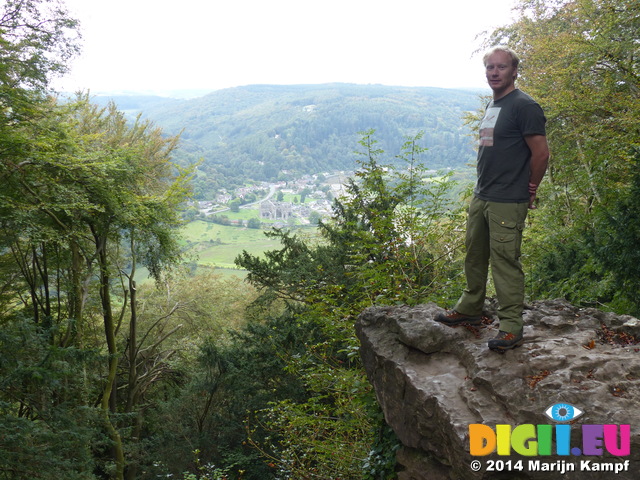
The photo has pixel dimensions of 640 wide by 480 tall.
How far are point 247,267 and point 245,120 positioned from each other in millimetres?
112987

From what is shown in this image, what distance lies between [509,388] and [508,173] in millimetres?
1560

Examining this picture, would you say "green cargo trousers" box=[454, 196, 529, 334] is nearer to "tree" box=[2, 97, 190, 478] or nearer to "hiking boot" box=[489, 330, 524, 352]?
"hiking boot" box=[489, 330, 524, 352]

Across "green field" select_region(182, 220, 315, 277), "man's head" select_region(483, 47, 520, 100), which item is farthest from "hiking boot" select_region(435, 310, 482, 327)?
"green field" select_region(182, 220, 315, 277)

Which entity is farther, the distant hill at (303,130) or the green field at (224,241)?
the distant hill at (303,130)

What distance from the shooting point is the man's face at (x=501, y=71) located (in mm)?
3244

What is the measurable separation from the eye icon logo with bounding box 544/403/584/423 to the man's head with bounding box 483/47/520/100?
2.23m

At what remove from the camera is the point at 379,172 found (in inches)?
263

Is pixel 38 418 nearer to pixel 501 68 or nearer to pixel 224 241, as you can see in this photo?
pixel 501 68

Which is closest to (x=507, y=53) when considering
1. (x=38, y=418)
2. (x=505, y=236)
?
(x=505, y=236)

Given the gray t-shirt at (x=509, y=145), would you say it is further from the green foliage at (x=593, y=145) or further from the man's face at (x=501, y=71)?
the green foliage at (x=593, y=145)

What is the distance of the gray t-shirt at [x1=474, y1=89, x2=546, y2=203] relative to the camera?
124 inches

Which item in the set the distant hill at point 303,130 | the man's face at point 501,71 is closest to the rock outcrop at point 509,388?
the man's face at point 501,71

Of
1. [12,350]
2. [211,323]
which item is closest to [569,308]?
[12,350]

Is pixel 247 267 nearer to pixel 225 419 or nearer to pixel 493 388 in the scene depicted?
pixel 225 419
